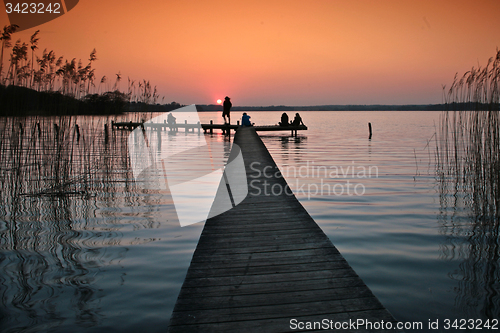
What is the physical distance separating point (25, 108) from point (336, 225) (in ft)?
19.8

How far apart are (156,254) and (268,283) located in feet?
7.24

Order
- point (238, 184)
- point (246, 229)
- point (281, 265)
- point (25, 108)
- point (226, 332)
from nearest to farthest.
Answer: point (226, 332)
point (281, 265)
point (246, 229)
point (25, 108)
point (238, 184)

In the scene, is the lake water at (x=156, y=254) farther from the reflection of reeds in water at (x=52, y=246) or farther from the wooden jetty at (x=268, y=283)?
the wooden jetty at (x=268, y=283)

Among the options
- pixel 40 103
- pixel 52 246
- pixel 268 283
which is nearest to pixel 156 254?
pixel 52 246

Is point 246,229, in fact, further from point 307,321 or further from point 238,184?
point 238,184

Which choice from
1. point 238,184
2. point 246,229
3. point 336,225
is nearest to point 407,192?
point 336,225

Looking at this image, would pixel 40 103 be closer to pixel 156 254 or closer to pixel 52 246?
pixel 52 246

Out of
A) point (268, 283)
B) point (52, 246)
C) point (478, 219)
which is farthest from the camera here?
point (478, 219)

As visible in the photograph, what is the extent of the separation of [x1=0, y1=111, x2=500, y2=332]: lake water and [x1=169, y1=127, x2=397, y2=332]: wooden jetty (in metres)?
0.57

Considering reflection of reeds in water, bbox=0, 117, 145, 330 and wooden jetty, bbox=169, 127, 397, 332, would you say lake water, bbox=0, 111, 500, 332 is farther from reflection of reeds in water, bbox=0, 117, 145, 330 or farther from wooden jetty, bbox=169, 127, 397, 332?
wooden jetty, bbox=169, 127, 397, 332

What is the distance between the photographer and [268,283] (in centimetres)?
327

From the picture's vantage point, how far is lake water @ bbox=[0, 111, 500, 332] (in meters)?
3.54

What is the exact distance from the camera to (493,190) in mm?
6922

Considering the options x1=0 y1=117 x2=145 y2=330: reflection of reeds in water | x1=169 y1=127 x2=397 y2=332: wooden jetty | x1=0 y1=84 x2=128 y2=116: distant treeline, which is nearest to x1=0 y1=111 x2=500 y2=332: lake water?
x1=0 y1=117 x2=145 y2=330: reflection of reeds in water
